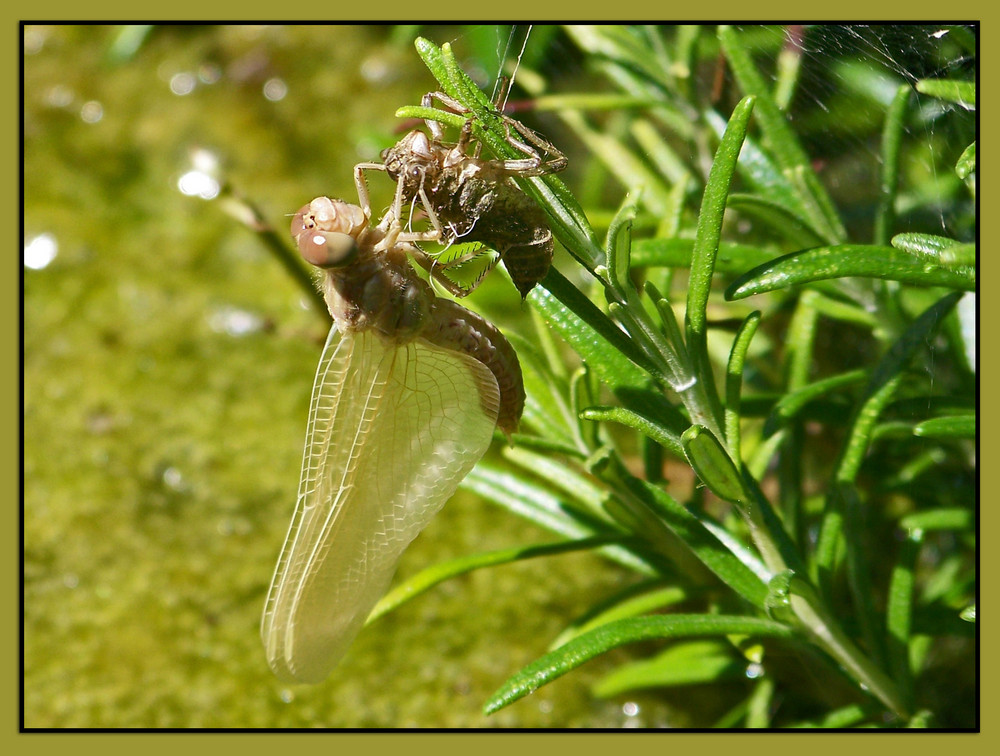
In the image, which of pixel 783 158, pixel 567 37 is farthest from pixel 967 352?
pixel 567 37

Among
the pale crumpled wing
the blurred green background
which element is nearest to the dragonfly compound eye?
the pale crumpled wing

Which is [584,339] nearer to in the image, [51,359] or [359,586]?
[359,586]

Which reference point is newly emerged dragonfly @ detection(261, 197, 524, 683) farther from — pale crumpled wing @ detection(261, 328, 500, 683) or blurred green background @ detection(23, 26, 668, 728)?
blurred green background @ detection(23, 26, 668, 728)

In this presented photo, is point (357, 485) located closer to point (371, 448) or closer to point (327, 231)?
point (371, 448)

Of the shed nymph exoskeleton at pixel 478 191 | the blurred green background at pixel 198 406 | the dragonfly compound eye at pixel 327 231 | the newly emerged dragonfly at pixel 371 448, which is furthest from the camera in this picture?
the blurred green background at pixel 198 406

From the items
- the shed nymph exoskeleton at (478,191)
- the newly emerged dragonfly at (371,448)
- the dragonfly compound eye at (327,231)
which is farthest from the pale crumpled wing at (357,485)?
the shed nymph exoskeleton at (478,191)

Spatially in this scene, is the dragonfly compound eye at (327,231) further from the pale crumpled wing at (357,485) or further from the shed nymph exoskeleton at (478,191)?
the pale crumpled wing at (357,485)
